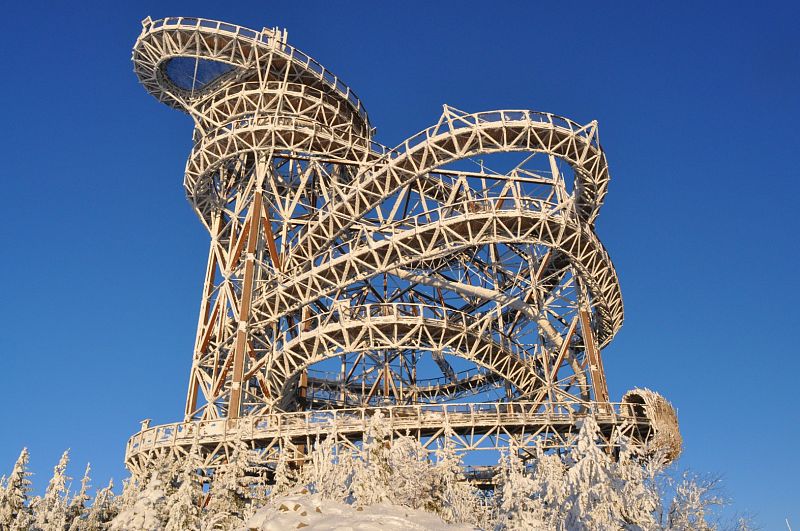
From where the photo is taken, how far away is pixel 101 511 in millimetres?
25203

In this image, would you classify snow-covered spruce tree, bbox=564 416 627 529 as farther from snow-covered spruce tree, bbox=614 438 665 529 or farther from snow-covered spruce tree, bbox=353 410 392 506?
snow-covered spruce tree, bbox=353 410 392 506

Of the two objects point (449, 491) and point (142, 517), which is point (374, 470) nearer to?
point (449, 491)

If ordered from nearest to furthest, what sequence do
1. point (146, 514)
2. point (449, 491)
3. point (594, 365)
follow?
point (146, 514) < point (449, 491) < point (594, 365)

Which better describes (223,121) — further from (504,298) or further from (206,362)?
(504,298)

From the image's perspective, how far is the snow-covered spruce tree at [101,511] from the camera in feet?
78.3

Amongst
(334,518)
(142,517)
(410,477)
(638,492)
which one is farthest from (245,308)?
(334,518)

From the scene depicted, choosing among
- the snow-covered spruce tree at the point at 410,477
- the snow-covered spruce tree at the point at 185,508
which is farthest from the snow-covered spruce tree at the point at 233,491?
the snow-covered spruce tree at the point at 410,477

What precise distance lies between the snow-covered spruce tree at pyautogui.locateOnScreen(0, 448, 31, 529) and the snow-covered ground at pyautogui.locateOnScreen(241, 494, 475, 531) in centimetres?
1248

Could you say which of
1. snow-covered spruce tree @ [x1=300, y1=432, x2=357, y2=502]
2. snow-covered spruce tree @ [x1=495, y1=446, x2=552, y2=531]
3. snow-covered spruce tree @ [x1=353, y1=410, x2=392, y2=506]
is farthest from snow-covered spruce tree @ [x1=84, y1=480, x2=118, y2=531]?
snow-covered spruce tree @ [x1=495, y1=446, x2=552, y2=531]

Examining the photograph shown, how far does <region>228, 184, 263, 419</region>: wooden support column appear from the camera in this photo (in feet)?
94.1

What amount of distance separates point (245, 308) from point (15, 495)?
37.1 ft

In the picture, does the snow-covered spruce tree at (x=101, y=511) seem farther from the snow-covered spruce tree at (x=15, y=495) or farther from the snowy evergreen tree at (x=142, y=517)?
the snowy evergreen tree at (x=142, y=517)

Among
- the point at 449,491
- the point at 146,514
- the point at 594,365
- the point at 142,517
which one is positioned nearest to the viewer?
the point at 142,517

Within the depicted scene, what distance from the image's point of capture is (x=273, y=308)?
32094mm
